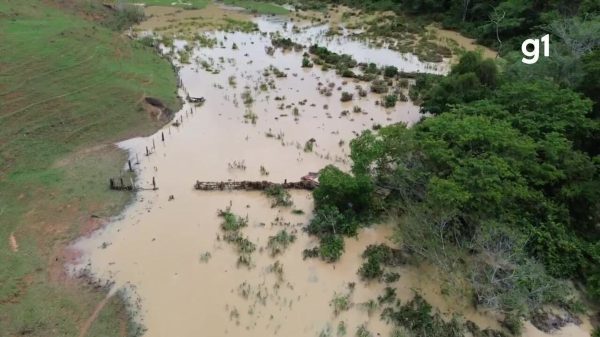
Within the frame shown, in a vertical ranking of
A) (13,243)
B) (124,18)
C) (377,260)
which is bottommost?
(13,243)

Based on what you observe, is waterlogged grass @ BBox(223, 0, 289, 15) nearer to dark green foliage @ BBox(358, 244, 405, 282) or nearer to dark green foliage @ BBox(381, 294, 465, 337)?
dark green foliage @ BBox(358, 244, 405, 282)

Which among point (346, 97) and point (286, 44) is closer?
point (346, 97)

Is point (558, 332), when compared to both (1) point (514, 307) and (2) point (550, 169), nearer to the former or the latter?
(1) point (514, 307)

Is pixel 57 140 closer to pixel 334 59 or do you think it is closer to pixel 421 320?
pixel 421 320

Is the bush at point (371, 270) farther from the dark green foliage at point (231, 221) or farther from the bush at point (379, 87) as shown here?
the bush at point (379, 87)

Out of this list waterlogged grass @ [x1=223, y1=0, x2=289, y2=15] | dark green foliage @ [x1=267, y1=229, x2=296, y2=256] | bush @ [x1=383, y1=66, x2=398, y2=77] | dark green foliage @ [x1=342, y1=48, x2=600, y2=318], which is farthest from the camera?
waterlogged grass @ [x1=223, y1=0, x2=289, y2=15]

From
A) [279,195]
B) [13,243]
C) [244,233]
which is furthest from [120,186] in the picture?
[279,195]

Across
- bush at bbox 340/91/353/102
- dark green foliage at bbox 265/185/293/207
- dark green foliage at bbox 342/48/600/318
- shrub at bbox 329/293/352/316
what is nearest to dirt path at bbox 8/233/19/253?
dark green foliage at bbox 265/185/293/207
